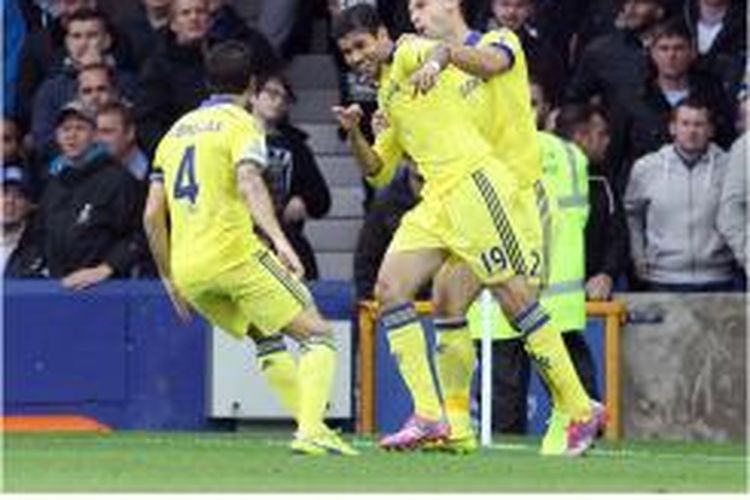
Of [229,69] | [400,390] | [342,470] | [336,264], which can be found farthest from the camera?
[336,264]

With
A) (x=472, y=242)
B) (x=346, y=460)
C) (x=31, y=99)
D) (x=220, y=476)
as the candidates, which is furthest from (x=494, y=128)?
(x=31, y=99)

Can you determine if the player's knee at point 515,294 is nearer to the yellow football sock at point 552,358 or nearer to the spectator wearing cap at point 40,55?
the yellow football sock at point 552,358

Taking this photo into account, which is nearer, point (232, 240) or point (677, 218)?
point (232, 240)

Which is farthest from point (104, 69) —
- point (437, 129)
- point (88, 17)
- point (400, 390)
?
point (437, 129)

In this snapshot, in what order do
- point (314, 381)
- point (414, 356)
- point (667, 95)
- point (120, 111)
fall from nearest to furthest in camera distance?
point (314, 381) < point (414, 356) < point (667, 95) < point (120, 111)

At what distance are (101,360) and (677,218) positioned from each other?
365cm

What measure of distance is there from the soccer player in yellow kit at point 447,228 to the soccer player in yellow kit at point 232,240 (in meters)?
0.40

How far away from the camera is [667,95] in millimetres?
21406

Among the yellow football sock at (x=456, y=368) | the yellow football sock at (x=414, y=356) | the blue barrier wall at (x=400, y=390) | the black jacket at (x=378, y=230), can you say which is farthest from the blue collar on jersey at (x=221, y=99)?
the black jacket at (x=378, y=230)

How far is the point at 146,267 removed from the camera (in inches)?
849

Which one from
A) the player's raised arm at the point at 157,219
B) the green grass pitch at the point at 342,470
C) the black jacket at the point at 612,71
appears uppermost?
the black jacket at the point at 612,71

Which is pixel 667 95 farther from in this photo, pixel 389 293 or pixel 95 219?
pixel 389 293

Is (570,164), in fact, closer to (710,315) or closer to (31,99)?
(710,315)

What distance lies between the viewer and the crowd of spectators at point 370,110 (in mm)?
20672
